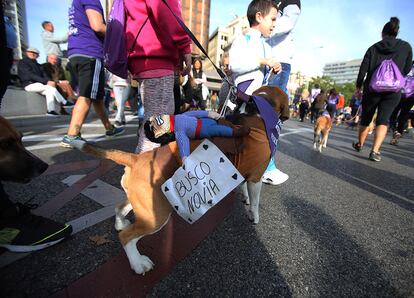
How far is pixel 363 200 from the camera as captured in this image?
2848 millimetres

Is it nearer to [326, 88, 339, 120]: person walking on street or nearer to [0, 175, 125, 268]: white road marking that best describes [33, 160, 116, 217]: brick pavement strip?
[0, 175, 125, 268]: white road marking

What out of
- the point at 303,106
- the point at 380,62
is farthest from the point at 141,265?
the point at 303,106

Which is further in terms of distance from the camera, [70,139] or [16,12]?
[16,12]

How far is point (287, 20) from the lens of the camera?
9.39 feet

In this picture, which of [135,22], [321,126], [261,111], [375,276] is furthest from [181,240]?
[321,126]

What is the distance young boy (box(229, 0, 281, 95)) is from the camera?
2.59 m

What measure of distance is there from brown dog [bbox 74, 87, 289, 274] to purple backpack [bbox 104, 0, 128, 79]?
3.16ft

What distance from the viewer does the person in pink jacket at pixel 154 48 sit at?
2115 mm

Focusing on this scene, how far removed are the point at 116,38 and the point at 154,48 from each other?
343 mm

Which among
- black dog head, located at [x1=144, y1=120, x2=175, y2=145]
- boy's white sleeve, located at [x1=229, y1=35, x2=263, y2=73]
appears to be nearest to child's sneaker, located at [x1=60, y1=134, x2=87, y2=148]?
black dog head, located at [x1=144, y1=120, x2=175, y2=145]

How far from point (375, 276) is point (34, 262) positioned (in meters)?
2.14

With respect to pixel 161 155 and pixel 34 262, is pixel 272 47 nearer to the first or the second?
pixel 161 155

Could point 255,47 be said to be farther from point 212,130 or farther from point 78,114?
point 78,114

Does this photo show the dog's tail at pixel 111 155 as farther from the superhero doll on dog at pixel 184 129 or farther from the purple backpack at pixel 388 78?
the purple backpack at pixel 388 78
